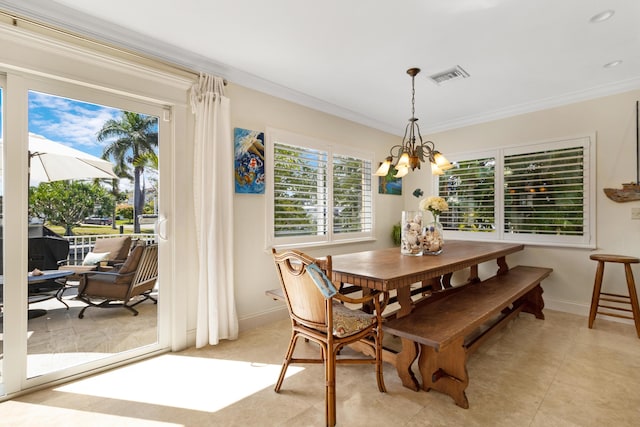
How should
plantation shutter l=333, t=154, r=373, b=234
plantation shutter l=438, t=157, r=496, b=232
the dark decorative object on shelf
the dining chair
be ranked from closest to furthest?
the dining chair
the dark decorative object on shelf
plantation shutter l=333, t=154, r=373, b=234
plantation shutter l=438, t=157, r=496, b=232

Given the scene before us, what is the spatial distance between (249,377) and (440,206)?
2182 millimetres

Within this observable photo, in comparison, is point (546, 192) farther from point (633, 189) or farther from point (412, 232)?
point (412, 232)

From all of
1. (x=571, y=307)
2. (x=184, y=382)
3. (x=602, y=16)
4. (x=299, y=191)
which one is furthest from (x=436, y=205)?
(x=184, y=382)

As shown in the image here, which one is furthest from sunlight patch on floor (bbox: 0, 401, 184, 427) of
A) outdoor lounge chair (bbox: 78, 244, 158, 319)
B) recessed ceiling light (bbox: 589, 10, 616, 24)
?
recessed ceiling light (bbox: 589, 10, 616, 24)

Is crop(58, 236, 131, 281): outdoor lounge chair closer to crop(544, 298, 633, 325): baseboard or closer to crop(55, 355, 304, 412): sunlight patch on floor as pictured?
crop(55, 355, 304, 412): sunlight patch on floor

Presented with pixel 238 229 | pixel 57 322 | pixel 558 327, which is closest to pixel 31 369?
pixel 57 322

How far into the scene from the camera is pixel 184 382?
2.13 metres

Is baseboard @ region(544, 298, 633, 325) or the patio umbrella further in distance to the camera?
baseboard @ region(544, 298, 633, 325)

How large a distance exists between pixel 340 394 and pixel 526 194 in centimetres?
348

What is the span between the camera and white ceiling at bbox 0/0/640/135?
6.70ft

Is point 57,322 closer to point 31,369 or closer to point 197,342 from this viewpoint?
point 31,369

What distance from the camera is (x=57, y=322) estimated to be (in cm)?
218

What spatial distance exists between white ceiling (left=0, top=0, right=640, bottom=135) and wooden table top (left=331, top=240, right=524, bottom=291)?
5.80ft

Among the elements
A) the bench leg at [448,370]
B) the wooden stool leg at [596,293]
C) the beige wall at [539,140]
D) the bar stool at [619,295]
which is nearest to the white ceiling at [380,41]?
the beige wall at [539,140]
